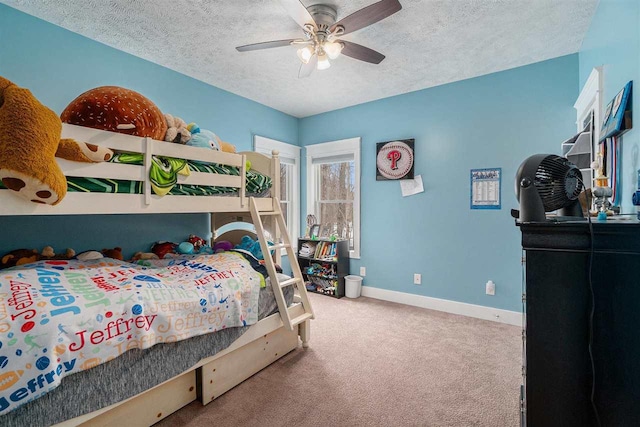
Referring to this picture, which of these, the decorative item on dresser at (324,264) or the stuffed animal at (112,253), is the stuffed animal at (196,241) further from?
the decorative item on dresser at (324,264)

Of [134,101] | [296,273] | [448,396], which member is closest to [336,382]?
[448,396]

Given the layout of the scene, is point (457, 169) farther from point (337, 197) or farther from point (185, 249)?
point (185, 249)

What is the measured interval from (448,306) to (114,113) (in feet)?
11.1

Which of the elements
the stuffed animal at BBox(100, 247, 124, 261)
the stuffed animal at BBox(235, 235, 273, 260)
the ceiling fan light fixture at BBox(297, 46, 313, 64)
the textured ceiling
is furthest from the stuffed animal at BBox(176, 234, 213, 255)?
the ceiling fan light fixture at BBox(297, 46, 313, 64)

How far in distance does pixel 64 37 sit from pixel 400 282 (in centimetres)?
384

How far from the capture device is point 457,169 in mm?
3158

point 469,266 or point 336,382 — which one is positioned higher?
point 469,266

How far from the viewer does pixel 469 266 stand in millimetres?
3092

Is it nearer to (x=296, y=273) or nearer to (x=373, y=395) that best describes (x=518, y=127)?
(x=296, y=273)

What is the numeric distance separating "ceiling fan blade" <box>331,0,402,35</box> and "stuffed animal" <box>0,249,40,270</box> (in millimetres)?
2447

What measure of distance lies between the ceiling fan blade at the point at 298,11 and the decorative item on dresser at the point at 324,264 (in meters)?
2.45

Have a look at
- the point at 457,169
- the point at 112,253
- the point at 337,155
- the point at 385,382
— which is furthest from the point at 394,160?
the point at 112,253

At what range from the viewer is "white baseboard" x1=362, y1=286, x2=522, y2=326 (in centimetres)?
290

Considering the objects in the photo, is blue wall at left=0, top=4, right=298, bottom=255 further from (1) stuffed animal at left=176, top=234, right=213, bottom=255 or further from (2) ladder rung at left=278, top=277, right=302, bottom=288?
(2) ladder rung at left=278, top=277, right=302, bottom=288
